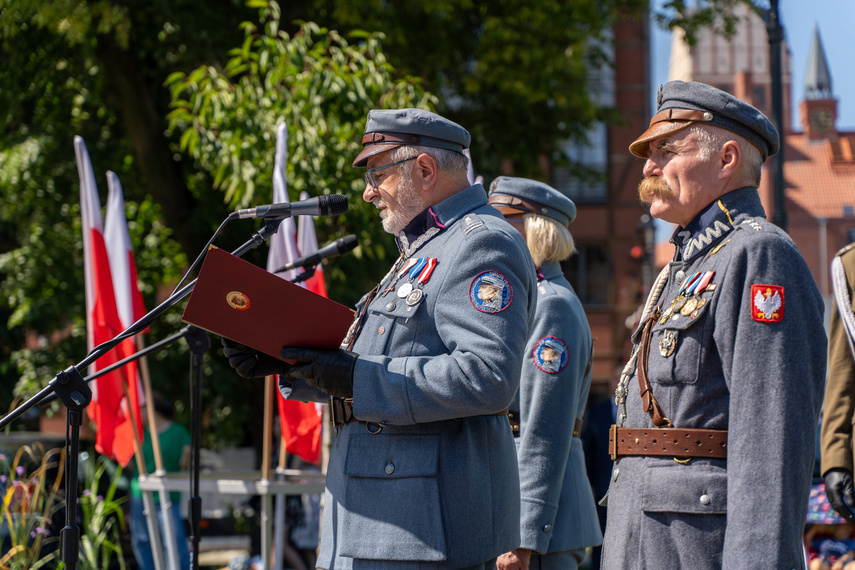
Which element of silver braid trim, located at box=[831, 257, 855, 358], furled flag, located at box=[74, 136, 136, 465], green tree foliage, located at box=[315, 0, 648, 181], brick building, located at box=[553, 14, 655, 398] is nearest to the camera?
silver braid trim, located at box=[831, 257, 855, 358]

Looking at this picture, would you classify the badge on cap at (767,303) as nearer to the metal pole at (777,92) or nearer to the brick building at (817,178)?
the metal pole at (777,92)

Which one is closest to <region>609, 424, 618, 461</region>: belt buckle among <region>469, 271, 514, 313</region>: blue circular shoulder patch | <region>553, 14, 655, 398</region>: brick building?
<region>469, 271, 514, 313</region>: blue circular shoulder patch

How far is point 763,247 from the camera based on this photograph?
1979 mm

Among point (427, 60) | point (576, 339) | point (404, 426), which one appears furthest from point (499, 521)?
point (427, 60)

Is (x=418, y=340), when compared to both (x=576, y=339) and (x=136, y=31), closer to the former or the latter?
(x=576, y=339)

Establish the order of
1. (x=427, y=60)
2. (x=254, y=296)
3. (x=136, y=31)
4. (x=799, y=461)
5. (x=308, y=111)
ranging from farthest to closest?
(x=427, y=60)
(x=136, y=31)
(x=308, y=111)
(x=254, y=296)
(x=799, y=461)

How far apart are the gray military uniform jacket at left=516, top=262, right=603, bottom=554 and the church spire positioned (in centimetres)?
6135

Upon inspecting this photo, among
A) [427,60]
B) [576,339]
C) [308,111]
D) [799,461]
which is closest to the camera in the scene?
[799,461]

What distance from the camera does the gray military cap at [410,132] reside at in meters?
2.54

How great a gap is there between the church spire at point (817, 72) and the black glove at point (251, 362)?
6245cm

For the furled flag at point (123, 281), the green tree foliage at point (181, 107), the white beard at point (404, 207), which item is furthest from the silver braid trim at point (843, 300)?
the green tree foliage at point (181, 107)

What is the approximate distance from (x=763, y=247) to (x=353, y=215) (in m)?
4.71

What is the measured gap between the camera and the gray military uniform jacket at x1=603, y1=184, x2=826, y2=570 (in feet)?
5.97

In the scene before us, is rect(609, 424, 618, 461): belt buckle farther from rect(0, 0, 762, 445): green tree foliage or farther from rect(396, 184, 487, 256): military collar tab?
rect(0, 0, 762, 445): green tree foliage
